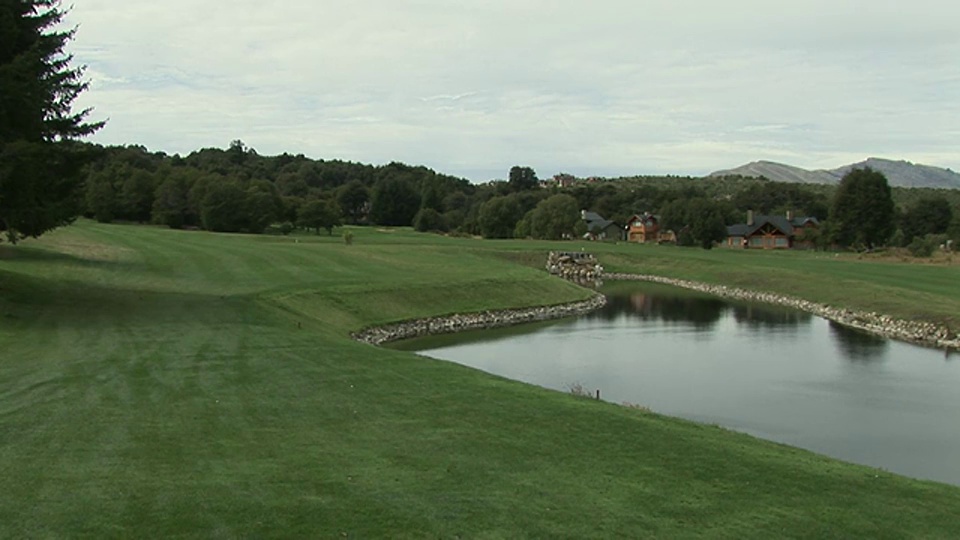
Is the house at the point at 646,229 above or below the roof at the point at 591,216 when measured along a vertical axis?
below

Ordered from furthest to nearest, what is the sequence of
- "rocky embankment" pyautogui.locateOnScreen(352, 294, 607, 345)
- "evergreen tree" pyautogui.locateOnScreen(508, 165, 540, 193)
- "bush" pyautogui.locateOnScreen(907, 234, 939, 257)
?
"evergreen tree" pyautogui.locateOnScreen(508, 165, 540, 193) → "bush" pyautogui.locateOnScreen(907, 234, 939, 257) → "rocky embankment" pyautogui.locateOnScreen(352, 294, 607, 345)

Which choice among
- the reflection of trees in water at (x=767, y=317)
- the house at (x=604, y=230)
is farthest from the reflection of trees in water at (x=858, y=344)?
the house at (x=604, y=230)

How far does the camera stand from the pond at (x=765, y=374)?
59.1 ft

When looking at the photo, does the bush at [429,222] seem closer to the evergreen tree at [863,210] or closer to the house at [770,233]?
the house at [770,233]

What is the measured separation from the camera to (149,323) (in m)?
22.4

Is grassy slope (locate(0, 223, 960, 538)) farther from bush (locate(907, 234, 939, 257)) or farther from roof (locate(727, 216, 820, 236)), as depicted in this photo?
roof (locate(727, 216, 820, 236))

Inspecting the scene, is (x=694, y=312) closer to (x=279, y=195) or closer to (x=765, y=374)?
(x=765, y=374)

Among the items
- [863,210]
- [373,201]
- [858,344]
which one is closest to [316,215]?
[373,201]

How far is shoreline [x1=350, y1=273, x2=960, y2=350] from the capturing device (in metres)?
32.9

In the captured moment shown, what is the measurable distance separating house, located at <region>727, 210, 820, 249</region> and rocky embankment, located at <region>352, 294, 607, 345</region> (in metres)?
68.2

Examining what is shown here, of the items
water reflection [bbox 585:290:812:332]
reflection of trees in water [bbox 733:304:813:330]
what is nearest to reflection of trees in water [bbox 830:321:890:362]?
reflection of trees in water [bbox 733:304:813:330]

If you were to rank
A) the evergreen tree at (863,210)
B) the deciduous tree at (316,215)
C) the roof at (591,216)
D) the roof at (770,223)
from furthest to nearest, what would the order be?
the roof at (591,216), the roof at (770,223), the deciduous tree at (316,215), the evergreen tree at (863,210)

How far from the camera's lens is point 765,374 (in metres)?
26.0

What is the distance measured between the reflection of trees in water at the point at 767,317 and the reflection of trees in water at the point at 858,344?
2487mm
